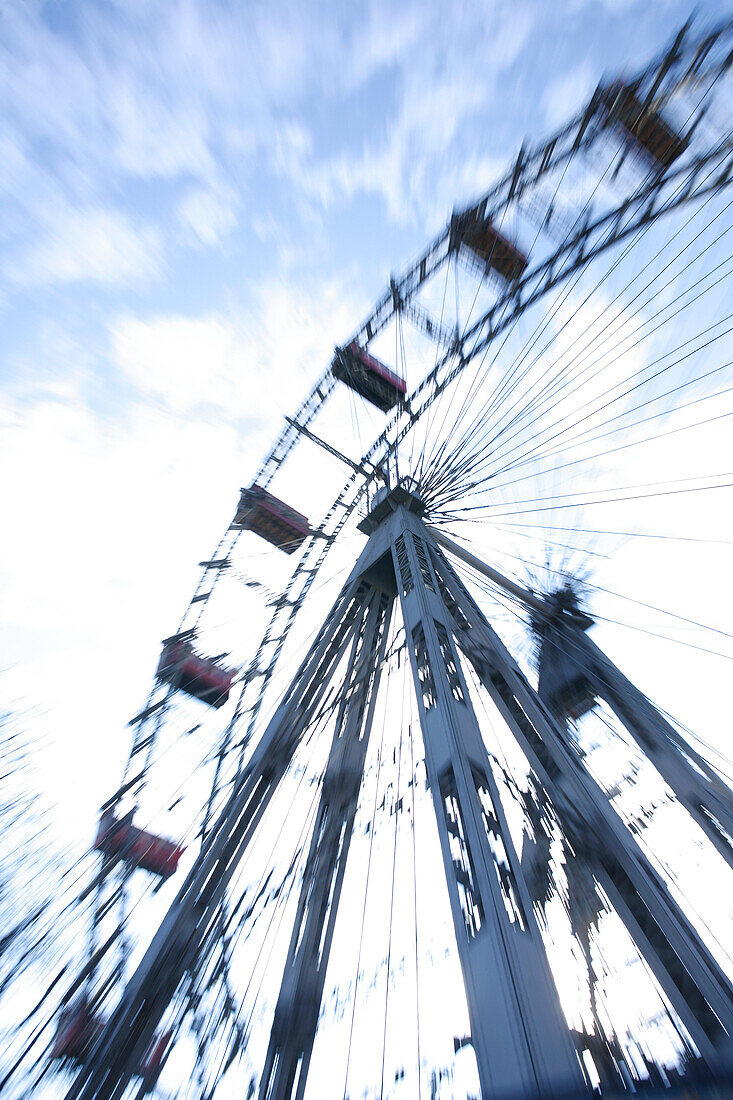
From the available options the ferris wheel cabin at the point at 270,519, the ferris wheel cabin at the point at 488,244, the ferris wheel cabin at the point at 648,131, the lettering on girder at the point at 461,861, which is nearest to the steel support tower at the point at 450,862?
the lettering on girder at the point at 461,861

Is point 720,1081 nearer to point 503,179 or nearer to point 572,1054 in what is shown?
point 572,1054

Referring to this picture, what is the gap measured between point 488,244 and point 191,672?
13.0m

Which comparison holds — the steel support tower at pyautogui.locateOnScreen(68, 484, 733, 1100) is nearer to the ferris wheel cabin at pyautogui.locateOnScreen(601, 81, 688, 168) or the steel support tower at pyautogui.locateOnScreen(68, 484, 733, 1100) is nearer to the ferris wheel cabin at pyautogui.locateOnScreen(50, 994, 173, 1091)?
the ferris wheel cabin at pyautogui.locateOnScreen(50, 994, 173, 1091)

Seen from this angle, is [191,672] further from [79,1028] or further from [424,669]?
[424,669]

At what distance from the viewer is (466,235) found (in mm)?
11320

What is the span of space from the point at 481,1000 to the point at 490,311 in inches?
413

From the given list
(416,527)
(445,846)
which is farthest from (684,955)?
(416,527)

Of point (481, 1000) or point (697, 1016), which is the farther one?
point (697, 1016)

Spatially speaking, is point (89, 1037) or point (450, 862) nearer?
point (450, 862)

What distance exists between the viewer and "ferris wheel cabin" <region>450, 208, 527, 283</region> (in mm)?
11031

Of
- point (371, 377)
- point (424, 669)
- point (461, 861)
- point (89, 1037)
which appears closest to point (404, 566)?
point (424, 669)

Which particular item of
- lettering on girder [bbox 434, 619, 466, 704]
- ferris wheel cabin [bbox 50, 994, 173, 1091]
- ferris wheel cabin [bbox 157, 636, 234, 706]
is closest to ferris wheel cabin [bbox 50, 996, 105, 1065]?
ferris wheel cabin [bbox 50, 994, 173, 1091]

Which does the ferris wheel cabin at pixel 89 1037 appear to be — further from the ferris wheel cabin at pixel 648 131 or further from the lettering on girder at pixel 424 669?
the ferris wheel cabin at pixel 648 131

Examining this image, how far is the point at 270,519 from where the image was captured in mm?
19453
